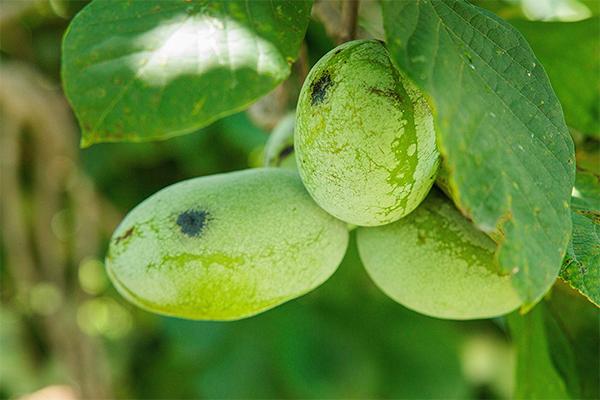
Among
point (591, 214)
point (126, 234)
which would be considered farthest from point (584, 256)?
point (126, 234)

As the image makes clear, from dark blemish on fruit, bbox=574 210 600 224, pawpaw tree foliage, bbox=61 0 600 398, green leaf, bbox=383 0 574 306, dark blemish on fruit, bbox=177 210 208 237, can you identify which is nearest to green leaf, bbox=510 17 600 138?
pawpaw tree foliage, bbox=61 0 600 398

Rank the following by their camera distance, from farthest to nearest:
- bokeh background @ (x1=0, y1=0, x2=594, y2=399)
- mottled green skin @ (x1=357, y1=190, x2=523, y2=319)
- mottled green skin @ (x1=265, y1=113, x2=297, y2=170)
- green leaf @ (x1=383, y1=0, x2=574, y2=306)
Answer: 1. bokeh background @ (x1=0, y1=0, x2=594, y2=399)
2. mottled green skin @ (x1=265, y1=113, x2=297, y2=170)
3. mottled green skin @ (x1=357, y1=190, x2=523, y2=319)
4. green leaf @ (x1=383, y1=0, x2=574, y2=306)

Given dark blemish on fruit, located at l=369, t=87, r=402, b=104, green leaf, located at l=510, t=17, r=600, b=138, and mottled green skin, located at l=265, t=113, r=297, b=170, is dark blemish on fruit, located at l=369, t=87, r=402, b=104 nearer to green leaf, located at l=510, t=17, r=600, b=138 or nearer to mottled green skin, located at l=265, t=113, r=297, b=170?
mottled green skin, located at l=265, t=113, r=297, b=170

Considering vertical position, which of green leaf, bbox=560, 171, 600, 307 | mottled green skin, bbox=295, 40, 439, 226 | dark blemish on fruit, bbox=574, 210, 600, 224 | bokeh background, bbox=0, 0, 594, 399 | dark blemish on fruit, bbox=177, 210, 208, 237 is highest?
mottled green skin, bbox=295, 40, 439, 226

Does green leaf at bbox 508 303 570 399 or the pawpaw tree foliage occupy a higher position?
the pawpaw tree foliage

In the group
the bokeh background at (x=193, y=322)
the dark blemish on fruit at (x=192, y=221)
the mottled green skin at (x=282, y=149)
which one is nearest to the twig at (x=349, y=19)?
the mottled green skin at (x=282, y=149)

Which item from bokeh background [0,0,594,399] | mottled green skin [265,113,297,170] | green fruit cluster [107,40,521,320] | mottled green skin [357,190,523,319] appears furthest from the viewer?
bokeh background [0,0,594,399]

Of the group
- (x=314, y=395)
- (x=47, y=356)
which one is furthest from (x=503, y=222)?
(x=47, y=356)

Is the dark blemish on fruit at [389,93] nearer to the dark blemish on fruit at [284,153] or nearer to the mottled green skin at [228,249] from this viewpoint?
the mottled green skin at [228,249]

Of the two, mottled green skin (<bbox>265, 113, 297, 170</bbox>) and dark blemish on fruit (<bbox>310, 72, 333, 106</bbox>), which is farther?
mottled green skin (<bbox>265, 113, 297, 170</bbox>)
